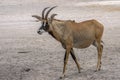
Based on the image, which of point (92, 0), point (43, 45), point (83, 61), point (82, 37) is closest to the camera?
point (82, 37)

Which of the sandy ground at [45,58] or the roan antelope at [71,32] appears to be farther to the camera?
the sandy ground at [45,58]

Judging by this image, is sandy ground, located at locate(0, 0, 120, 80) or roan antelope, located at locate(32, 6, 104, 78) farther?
sandy ground, located at locate(0, 0, 120, 80)

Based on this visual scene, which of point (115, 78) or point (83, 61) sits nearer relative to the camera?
point (115, 78)

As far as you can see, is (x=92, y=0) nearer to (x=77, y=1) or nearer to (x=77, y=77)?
(x=77, y=1)

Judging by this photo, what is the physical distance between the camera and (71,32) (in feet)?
42.0

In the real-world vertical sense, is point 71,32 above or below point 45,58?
above

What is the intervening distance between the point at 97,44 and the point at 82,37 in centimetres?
50

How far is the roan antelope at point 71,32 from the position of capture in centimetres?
1245

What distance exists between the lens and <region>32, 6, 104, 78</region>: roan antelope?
1245 cm

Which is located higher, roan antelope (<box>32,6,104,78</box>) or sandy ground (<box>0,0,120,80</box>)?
roan antelope (<box>32,6,104,78</box>)

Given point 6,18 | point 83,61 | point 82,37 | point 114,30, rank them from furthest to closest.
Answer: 1. point 6,18
2. point 114,30
3. point 83,61
4. point 82,37

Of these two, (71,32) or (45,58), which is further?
(45,58)

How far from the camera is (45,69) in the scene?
538 inches

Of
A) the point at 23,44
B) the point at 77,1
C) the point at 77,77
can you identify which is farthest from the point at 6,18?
the point at 77,77
